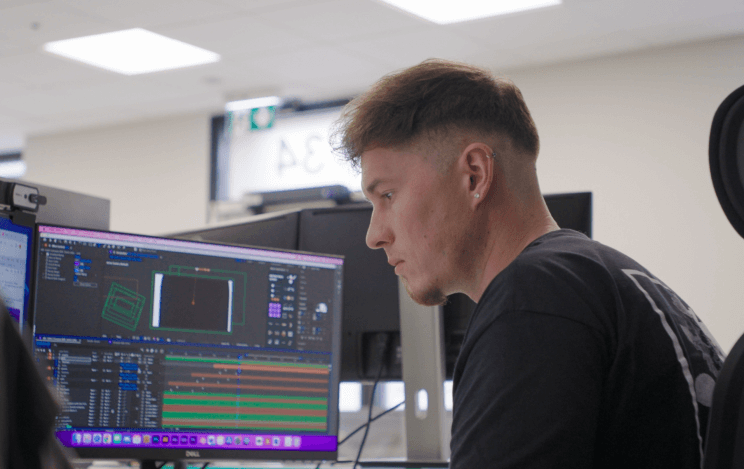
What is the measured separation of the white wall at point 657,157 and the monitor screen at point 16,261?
3435 millimetres

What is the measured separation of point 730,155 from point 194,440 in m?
0.95

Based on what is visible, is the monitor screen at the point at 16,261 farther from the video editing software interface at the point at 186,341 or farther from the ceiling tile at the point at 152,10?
the ceiling tile at the point at 152,10

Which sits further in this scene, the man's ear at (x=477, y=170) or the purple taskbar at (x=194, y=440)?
the purple taskbar at (x=194, y=440)

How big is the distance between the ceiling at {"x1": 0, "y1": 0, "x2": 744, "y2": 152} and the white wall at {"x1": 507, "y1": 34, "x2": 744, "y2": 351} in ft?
0.56

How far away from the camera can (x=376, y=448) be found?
6.05 feet

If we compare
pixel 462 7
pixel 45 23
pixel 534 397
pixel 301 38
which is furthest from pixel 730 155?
pixel 45 23

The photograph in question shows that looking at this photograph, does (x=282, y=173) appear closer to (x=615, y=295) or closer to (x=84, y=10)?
(x=84, y=10)

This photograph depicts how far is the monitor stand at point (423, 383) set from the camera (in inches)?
59.6

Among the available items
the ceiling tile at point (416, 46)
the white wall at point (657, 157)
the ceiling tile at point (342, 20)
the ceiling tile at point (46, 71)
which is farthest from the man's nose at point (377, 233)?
the ceiling tile at point (46, 71)

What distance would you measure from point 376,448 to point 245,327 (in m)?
0.67

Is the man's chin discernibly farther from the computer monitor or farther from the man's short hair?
the computer monitor

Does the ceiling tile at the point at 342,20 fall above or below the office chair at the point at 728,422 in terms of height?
above

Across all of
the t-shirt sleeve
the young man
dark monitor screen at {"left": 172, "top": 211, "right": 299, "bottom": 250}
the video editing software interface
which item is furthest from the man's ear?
dark monitor screen at {"left": 172, "top": 211, "right": 299, "bottom": 250}

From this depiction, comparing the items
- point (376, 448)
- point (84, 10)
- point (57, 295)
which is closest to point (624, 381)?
point (57, 295)
